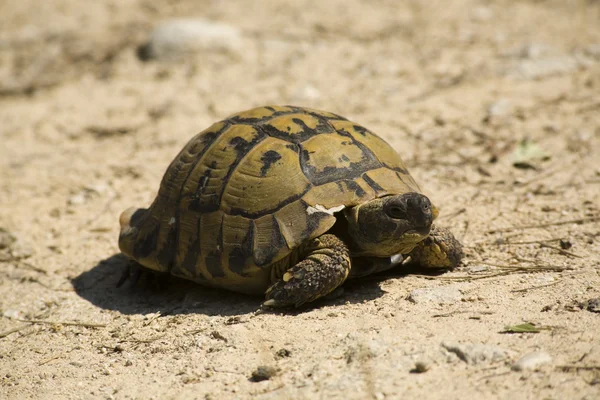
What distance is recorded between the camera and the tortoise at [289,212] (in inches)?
147

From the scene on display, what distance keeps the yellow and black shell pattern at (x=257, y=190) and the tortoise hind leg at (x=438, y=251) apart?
0.34 metres

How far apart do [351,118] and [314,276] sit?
10.9ft

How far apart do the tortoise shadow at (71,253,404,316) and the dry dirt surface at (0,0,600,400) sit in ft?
0.06

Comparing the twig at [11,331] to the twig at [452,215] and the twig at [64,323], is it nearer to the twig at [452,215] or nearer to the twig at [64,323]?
the twig at [64,323]

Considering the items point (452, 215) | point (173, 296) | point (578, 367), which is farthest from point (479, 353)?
point (173, 296)

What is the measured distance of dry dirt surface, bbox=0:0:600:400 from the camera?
3.17 m

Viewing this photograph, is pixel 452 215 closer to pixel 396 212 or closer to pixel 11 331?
pixel 396 212

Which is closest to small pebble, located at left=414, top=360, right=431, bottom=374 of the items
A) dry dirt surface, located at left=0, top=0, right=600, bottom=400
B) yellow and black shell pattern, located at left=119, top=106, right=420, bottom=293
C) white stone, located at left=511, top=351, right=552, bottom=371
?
dry dirt surface, located at left=0, top=0, right=600, bottom=400

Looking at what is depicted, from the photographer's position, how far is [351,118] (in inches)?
267

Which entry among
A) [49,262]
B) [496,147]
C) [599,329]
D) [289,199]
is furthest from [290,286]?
[496,147]

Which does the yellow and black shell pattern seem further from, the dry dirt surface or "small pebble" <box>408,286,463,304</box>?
"small pebble" <box>408,286,463,304</box>

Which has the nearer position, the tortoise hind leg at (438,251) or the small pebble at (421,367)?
the small pebble at (421,367)

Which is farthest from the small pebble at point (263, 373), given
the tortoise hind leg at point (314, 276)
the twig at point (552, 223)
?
the twig at point (552, 223)

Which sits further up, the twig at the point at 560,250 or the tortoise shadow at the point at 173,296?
the twig at the point at 560,250
